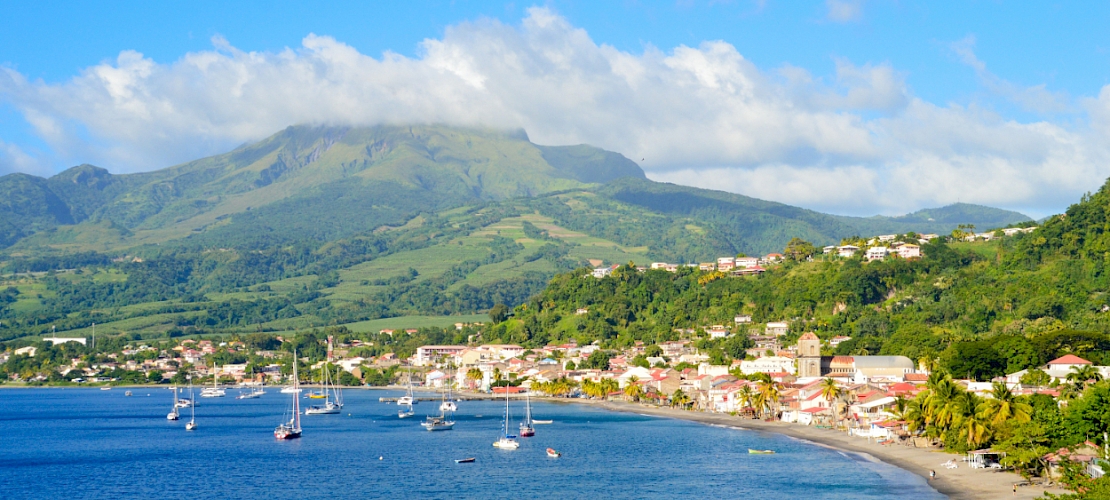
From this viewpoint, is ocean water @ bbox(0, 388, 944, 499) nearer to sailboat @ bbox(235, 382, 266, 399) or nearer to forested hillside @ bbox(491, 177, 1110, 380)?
forested hillside @ bbox(491, 177, 1110, 380)

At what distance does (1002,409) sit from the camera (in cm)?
6347

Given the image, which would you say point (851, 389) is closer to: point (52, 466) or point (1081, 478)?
point (1081, 478)

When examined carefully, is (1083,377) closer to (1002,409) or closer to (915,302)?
(1002,409)

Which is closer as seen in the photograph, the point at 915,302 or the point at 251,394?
the point at 915,302

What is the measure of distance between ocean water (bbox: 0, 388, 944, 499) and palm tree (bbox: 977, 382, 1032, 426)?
19.5 feet

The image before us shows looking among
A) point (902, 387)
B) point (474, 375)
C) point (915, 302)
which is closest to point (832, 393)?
point (902, 387)

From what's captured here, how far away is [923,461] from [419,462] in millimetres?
31371

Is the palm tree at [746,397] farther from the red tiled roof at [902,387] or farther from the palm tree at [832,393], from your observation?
the red tiled roof at [902,387]

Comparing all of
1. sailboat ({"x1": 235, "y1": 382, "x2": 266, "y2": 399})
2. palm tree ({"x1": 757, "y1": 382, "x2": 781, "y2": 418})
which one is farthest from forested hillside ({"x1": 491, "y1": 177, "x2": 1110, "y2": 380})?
sailboat ({"x1": 235, "y1": 382, "x2": 266, "y2": 399})

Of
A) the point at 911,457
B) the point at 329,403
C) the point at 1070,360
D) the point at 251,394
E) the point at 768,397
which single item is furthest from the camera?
the point at 251,394

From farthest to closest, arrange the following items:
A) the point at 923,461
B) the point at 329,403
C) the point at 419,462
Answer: the point at 329,403, the point at 419,462, the point at 923,461

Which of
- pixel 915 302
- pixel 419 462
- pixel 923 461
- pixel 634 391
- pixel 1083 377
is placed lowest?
pixel 419 462

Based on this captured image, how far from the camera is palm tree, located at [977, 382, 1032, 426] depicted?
63.3 metres

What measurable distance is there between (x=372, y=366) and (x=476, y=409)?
222 feet
